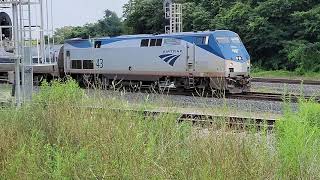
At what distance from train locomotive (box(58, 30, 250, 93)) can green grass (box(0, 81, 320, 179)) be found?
12.2 m

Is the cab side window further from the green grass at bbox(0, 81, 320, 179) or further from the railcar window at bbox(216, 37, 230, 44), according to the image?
the green grass at bbox(0, 81, 320, 179)

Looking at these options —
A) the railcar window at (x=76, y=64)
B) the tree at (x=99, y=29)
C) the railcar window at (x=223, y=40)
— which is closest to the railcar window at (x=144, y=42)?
the railcar window at (x=223, y=40)

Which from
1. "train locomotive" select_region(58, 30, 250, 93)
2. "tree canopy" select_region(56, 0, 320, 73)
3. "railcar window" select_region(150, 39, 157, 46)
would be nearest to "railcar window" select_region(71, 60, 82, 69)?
"train locomotive" select_region(58, 30, 250, 93)

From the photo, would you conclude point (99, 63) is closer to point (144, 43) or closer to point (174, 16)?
point (144, 43)

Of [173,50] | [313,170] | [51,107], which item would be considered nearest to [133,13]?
[173,50]

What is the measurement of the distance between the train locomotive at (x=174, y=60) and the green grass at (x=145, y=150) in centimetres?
1216

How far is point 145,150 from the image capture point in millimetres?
4945

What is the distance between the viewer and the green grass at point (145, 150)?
438cm

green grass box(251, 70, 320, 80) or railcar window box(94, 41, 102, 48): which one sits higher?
railcar window box(94, 41, 102, 48)

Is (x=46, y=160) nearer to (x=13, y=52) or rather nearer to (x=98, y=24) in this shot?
(x=13, y=52)

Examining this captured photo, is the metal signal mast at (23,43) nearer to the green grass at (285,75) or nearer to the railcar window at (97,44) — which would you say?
the railcar window at (97,44)

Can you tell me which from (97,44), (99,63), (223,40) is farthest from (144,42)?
(223,40)

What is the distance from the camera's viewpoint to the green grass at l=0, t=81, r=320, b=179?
4.38m

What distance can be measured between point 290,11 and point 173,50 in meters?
16.8
